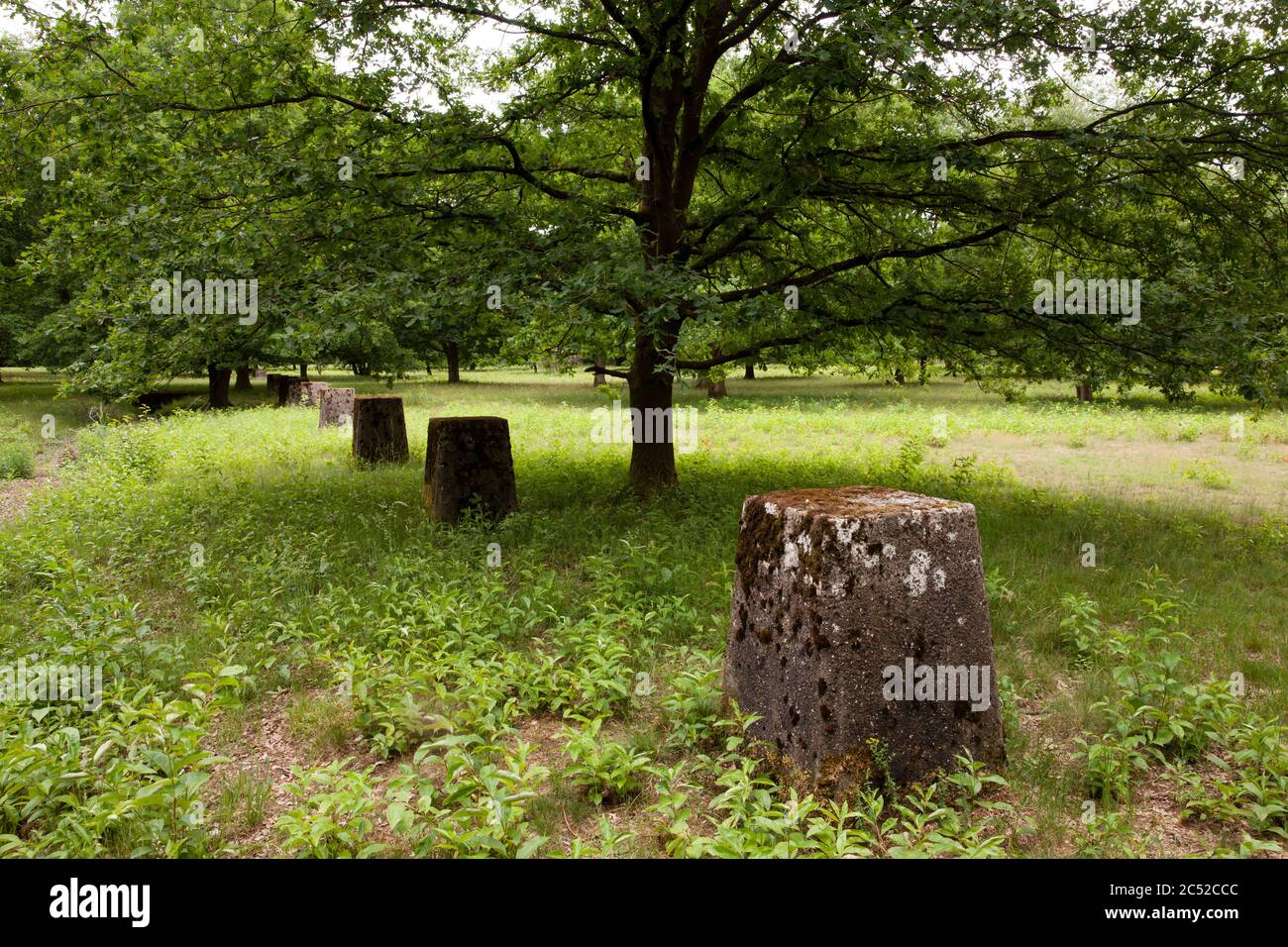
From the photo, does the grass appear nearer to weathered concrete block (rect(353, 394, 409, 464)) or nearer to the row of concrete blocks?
the row of concrete blocks

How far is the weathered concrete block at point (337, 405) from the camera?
19.5 m

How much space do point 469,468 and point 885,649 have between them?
6.29 metres

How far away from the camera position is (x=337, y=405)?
19484 mm

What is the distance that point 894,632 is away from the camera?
3.62 m

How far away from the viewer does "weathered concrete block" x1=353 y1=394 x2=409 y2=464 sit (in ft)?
45.1

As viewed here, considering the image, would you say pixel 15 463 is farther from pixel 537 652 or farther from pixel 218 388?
pixel 218 388

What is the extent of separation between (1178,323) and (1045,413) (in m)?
14.3

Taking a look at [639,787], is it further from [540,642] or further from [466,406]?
[466,406]

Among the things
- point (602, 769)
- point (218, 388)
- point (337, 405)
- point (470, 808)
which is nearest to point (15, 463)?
point (337, 405)

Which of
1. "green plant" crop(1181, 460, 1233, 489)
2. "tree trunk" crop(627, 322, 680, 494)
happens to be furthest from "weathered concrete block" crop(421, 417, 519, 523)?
"green plant" crop(1181, 460, 1233, 489)

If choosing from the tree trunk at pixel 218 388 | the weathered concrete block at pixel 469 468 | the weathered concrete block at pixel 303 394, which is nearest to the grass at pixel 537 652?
the weathered concrete block at pixel 469 468

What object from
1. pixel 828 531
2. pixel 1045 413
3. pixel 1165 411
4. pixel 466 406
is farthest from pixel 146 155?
pixel 1165 411

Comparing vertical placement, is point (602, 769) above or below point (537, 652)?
below
